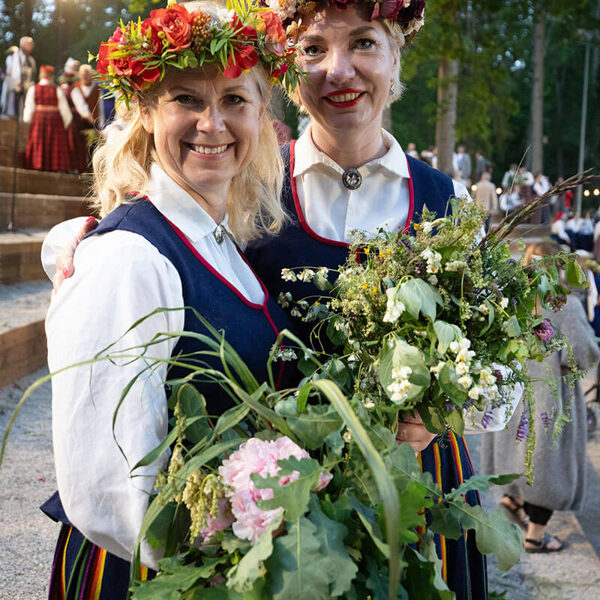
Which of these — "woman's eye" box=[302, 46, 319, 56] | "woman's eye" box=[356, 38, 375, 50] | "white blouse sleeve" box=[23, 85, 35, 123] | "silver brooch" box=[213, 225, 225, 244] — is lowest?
"silver brooch" box=[213, 225, 225, 244]

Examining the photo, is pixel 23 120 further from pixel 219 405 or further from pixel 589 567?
pixel 219 405

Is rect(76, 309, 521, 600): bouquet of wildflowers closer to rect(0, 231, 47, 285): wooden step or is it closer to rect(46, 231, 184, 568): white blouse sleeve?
rect(46, 231, 184, 568): white blouse sleeve

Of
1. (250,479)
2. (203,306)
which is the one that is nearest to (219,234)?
(203,306)

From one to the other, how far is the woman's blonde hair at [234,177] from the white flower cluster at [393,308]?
64 cm

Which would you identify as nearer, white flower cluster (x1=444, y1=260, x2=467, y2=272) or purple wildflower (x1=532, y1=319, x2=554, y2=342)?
white flower cluster (x1=444, y1=260, x2=467, y2=272)

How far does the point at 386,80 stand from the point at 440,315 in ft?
3.25

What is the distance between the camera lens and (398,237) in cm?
174

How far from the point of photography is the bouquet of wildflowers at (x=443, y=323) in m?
1.53

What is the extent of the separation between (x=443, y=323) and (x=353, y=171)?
3.38 ft

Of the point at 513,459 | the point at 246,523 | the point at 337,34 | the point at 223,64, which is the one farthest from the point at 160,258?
the point at 513,459

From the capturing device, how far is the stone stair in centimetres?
614

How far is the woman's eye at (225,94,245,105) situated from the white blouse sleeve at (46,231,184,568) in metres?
0.53

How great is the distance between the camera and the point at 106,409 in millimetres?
1510

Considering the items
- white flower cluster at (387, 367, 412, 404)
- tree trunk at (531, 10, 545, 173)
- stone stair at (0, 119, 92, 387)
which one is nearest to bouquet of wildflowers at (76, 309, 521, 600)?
white flower cluster at (387, 367, 412, 404)
